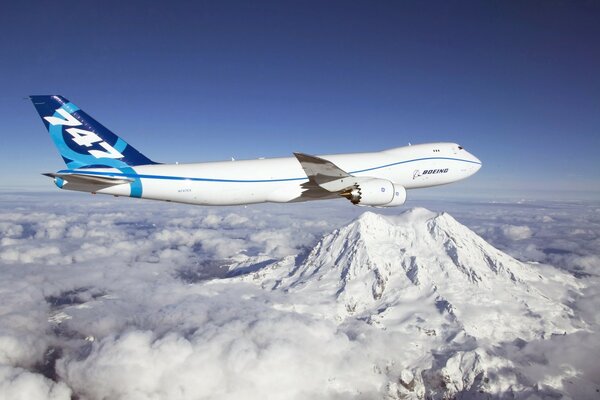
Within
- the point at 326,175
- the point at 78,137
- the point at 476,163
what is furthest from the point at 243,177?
the point at 476,163

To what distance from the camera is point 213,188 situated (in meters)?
20.2

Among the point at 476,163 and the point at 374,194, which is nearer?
the point at 374,194

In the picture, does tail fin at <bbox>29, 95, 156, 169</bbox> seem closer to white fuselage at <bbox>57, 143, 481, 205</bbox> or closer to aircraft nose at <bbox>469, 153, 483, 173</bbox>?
white fuselage at <bbox>57, 143, 481, 205</bbox>

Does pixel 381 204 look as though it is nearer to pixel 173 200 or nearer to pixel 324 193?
pixel 324 193

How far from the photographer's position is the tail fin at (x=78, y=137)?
1842 cm

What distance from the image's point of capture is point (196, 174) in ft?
66.2

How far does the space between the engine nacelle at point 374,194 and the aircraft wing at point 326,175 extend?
52cm

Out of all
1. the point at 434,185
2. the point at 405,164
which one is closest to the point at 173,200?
the point at 405,164

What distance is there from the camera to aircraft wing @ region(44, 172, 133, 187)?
16.0m

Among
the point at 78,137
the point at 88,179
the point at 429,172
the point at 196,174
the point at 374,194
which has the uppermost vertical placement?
the point at 78,137

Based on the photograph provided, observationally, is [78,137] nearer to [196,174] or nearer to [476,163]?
[196,174]

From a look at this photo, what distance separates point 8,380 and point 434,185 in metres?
234

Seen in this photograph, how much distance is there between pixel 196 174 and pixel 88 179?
5488 mm

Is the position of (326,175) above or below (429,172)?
below
